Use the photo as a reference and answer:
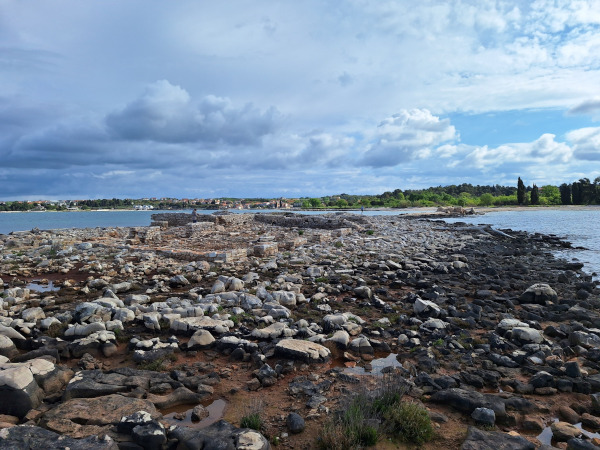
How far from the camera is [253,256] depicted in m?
14.7

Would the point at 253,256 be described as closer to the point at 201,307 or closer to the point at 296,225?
the point at 201,307

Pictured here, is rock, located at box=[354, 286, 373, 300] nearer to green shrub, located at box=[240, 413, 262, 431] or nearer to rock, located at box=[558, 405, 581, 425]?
rock, located at box=[558, 405, 581, 425]

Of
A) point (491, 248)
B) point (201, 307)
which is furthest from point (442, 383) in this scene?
point (491, 248)

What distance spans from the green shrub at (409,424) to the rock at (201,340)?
3.26m

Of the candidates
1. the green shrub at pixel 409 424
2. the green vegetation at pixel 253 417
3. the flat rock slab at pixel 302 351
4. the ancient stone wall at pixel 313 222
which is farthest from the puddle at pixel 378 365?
the ancient stone wall at pixel 313 222

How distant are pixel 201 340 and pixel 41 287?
22.9 feet

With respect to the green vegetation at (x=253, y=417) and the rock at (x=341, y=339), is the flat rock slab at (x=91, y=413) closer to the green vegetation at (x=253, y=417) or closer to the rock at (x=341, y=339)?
the green vegetation at (x=253, y=417)

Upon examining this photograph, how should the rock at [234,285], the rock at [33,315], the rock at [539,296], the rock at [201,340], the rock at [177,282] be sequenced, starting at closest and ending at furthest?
the rock at [201,340]
the rock at [33,315]
the rock at [539,296]
the rock at [234,285]
the rock at [177,282]

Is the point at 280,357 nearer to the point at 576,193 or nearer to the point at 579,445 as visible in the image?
the point at 579,445

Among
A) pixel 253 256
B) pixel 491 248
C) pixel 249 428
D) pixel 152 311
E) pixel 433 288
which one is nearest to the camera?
pixel 249 428

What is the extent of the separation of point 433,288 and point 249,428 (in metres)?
7.37

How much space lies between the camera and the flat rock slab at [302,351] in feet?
Answer: 17.7

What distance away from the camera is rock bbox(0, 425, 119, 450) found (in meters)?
3.02

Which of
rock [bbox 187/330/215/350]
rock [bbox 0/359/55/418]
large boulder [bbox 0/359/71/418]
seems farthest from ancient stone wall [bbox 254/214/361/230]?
rock [bbox 0/359/55/418]
